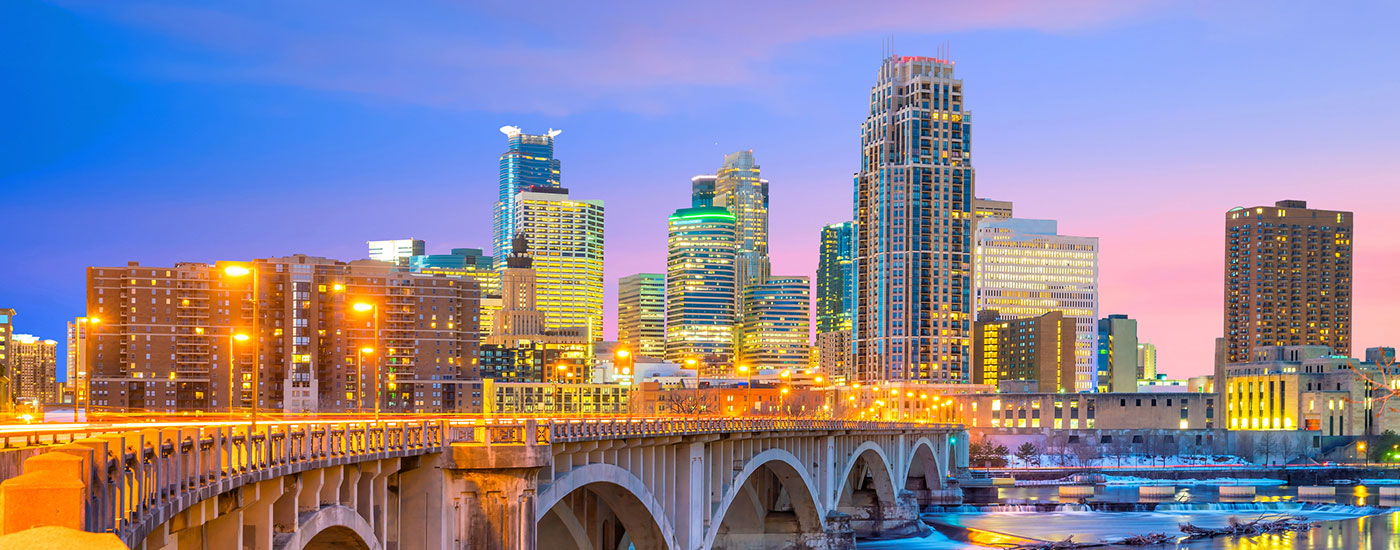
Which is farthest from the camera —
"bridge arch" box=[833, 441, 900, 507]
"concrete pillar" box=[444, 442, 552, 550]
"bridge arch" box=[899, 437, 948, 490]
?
"bridge arch" box=[899, 437, 948, 490]

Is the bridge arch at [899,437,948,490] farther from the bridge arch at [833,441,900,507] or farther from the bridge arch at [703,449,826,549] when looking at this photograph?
the bridge arch at [703,449,826,549]

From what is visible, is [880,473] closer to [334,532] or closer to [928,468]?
[928,468]

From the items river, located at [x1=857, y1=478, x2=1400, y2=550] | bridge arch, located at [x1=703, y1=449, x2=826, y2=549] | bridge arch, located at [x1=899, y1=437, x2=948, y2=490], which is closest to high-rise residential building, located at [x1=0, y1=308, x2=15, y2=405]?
bridge arch, located at [x1=703, y1=449, x2=826, y2=549]

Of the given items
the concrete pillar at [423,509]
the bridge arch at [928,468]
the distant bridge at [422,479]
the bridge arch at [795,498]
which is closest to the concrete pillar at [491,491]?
the distant bridge at [422,479]

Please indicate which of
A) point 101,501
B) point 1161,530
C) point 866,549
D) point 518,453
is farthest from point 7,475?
point 1161,530

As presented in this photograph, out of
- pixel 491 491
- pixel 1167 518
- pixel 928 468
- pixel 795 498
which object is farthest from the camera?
pixel 928 468

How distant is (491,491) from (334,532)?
28.9 ft

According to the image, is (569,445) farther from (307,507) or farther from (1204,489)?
(1204,489)

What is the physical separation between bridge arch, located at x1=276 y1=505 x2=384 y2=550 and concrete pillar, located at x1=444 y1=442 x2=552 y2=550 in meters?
5.96

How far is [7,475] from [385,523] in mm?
18189

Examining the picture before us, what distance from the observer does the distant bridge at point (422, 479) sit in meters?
21.5

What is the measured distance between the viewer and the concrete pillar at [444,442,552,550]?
41.9m

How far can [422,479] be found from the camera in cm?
4084

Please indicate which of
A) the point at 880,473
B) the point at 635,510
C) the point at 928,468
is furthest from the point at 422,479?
the point at 928,468
